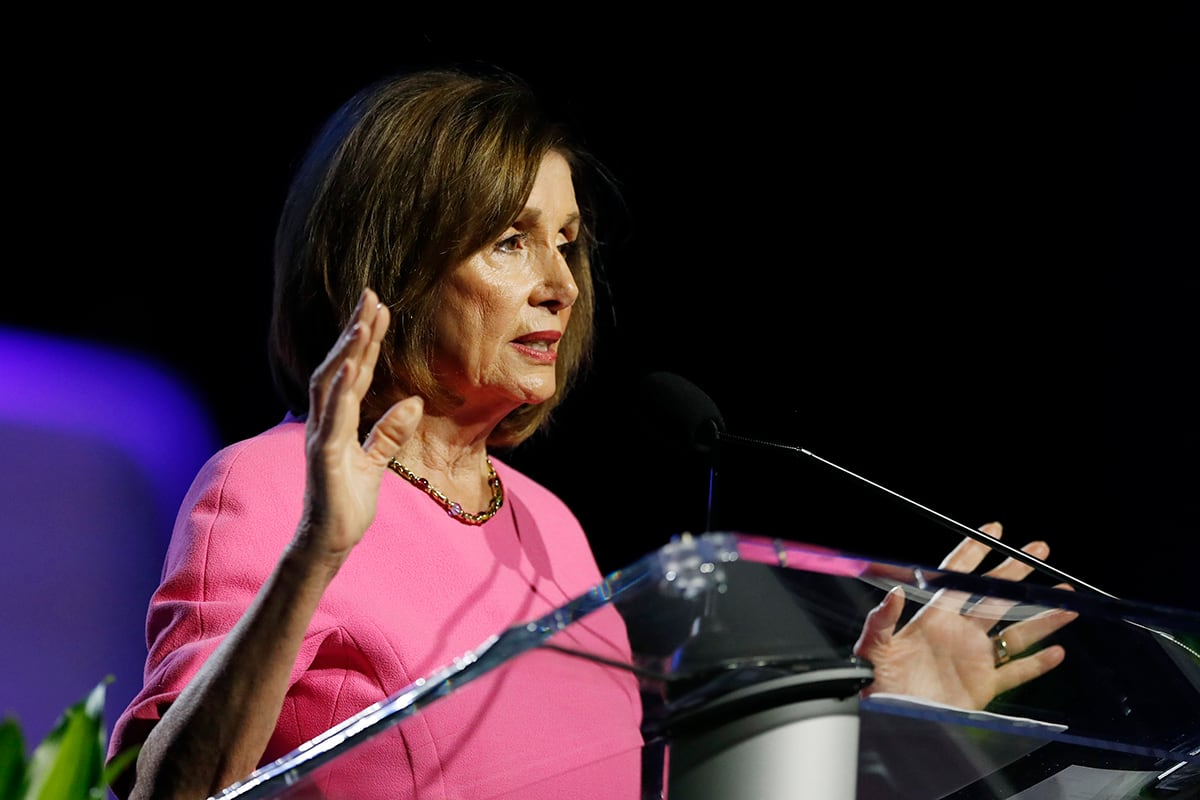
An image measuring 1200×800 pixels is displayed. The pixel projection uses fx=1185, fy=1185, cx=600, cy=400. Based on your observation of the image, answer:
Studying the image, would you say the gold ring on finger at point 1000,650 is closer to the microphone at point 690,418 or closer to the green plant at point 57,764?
the microphone at point 690,418

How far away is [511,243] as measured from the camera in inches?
68.2

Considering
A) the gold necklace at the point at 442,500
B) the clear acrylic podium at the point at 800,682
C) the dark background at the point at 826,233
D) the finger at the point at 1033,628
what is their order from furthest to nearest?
the dark background at the point at 826,233
the gold necklace at the point at 442,500
the finger at the point at 1033,628
the clear acrylic podium at the point at 800,682

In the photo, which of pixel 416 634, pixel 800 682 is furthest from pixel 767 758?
pixel 416 634

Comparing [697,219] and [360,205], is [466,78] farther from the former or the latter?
[697,219]

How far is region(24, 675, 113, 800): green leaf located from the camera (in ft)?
2.49

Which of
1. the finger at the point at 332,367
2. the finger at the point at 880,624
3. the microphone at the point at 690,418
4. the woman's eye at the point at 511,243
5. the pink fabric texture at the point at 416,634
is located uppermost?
the woman's eye at the point at 511,243

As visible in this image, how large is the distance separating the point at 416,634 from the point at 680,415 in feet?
1.37

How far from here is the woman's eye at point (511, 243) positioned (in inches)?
67.7

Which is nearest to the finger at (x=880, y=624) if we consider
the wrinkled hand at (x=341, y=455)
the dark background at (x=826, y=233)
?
the wrinkled hand at (x=341, y=455)

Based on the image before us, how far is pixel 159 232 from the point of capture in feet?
8.18

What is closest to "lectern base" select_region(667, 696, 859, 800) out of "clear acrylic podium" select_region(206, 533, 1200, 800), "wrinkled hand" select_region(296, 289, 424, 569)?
"clear acrylic podium" select_region(206, 533, 1200, 800)

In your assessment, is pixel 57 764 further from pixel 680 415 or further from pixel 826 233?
pixel 826 233

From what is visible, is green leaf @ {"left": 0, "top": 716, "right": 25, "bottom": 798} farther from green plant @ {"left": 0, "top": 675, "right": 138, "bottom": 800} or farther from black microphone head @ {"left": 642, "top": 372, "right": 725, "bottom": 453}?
black microphone head @ {"left": 642, "top": 372, "right": 725, "bottom": 453}

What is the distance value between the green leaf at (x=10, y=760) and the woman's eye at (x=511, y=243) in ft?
3.49
